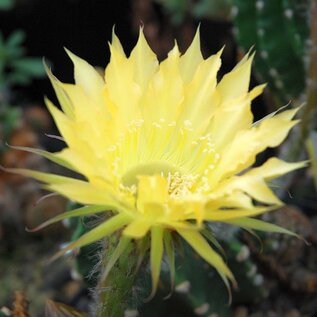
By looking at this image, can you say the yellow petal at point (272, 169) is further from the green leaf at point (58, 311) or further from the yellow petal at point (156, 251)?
the green leaf at point (58, 311)

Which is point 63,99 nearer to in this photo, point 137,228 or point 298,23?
point 137,228

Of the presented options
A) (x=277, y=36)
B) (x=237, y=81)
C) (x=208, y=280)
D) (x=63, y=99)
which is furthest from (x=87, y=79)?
(x=277, y=36)

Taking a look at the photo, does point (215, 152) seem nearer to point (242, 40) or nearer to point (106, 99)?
point (106, 99)

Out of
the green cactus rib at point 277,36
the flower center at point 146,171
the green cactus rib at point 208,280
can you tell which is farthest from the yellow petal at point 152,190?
the green cactus rib at point 277,36

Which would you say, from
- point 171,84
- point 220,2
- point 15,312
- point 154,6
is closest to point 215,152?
point 171,84

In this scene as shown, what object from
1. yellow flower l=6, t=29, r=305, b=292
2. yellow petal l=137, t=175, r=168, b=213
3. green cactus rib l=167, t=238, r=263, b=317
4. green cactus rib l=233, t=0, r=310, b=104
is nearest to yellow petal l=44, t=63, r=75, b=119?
yellow flower l=6, t=29, r=305, b=292
